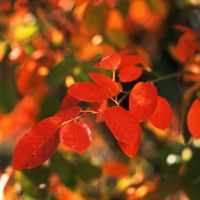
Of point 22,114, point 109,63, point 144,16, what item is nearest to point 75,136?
point 109,63

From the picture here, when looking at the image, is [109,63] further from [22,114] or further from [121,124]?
[22,114]

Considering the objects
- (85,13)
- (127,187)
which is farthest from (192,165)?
(85,13)

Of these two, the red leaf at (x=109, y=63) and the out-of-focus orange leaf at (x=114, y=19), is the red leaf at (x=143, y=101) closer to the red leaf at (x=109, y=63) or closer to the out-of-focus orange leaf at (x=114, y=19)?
the red leaf at (x=109, y=63)

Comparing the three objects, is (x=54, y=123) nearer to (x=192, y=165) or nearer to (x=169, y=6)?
(x=192, y=165)

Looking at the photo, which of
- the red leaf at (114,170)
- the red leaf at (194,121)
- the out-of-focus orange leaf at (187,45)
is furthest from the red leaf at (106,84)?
the red leaf at (114,170)

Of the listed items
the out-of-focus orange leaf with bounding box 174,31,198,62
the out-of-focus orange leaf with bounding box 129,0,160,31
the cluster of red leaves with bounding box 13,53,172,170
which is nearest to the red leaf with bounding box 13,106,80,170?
the cluster of red leaves with bounding box 13,53,172,170

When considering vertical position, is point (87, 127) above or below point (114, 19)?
above
